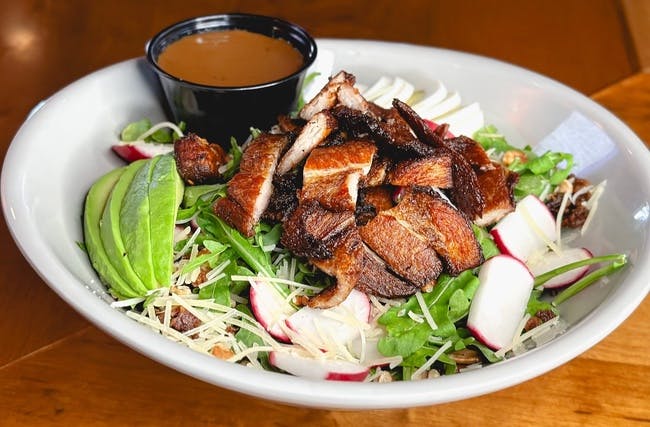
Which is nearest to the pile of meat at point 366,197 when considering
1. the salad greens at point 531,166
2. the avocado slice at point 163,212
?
the avocado slice at point 163,212

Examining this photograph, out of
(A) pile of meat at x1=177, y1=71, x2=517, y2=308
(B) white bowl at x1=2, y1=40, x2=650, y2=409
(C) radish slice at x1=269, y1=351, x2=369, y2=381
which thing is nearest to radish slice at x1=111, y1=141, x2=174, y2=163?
(B) white bowl at x1=2, y1=40, x2=650, y2=409

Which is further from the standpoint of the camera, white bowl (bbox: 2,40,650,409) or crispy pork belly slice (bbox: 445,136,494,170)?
crispy pork belly slice (bbox: 445,136,494,170)

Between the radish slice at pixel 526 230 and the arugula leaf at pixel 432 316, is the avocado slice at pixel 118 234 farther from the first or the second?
the radish slice at pixel 526 230

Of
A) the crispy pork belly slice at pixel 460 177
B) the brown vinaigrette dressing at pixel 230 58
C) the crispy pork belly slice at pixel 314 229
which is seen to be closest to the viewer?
the crispy pork belly slice at pixel 314 229

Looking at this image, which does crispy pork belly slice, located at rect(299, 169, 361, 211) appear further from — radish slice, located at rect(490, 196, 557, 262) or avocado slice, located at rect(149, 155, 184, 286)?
radish slice, located at rect(490, 196, 557, 262)

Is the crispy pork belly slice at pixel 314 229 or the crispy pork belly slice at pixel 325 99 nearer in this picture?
the crispy pork belly slice at pixel 314 229

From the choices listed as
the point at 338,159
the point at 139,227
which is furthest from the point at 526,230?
the point at 139,227
